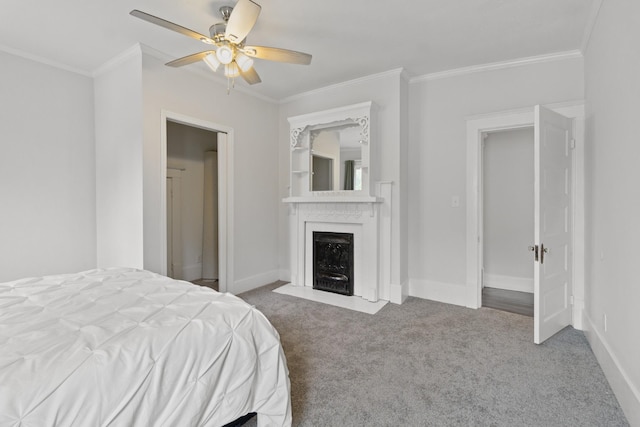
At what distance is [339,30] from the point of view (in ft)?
9.28

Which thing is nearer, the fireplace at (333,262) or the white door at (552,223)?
the white door at (552,223)

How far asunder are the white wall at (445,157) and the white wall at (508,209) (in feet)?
3.65

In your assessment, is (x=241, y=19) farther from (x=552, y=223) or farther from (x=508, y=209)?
(x=508, y=209)

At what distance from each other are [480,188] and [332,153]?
71.0 inches

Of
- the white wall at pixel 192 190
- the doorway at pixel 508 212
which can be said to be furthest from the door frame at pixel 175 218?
the doorway at pixel 508 212

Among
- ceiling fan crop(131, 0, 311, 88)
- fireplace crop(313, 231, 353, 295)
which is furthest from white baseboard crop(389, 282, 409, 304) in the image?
ceiling fan crop(131, 0, 311, 88)

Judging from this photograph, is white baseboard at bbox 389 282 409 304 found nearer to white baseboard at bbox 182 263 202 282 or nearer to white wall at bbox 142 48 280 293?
white wall at bbox 142 48 280 293

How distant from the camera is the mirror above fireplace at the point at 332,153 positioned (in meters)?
3.85

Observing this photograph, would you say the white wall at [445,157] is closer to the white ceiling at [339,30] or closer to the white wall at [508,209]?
the white ceiling at [339,30]

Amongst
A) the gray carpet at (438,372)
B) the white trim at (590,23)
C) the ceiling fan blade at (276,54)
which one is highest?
the white trim at (590,23)

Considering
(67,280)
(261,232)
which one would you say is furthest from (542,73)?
(67,280)

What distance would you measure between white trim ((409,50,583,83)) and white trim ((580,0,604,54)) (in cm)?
13

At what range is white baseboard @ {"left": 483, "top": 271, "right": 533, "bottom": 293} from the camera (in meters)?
4.31

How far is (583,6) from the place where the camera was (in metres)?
2.46
